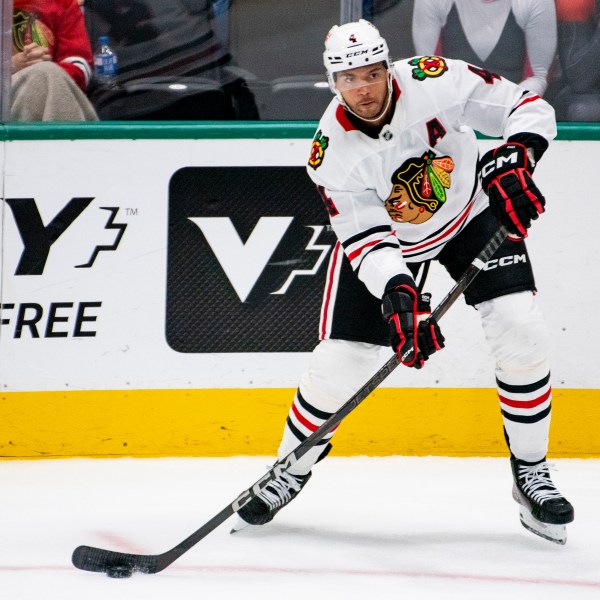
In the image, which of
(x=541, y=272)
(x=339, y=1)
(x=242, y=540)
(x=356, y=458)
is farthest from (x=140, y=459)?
(x=339, y=1)

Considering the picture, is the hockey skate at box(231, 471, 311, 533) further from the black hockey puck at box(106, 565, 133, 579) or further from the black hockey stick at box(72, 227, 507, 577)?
the black hockey puck at box(106, 565, 133, 579)

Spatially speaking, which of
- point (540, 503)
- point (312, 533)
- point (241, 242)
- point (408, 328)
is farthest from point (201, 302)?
point (540, 503)

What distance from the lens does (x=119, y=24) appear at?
3.43 meters

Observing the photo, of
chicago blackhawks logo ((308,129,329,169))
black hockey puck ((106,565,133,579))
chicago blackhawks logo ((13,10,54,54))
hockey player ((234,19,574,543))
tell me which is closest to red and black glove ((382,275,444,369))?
hockey player ((234,19,574,543))

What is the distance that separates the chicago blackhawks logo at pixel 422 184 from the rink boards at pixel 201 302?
0.88 metres

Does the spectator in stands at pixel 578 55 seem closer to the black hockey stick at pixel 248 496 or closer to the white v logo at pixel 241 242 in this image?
the white v logo at pixel 241 242

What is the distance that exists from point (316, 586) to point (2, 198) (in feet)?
5.62

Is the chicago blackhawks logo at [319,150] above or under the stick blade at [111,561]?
above

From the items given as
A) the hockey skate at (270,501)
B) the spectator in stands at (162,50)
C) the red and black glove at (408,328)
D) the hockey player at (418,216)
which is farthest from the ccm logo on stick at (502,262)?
the spectator in stands at (162,50)

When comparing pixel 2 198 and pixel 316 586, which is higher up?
pixel 2 198

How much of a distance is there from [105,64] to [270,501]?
163 centimetres

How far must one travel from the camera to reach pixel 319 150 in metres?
2.41

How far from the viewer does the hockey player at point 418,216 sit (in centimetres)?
229

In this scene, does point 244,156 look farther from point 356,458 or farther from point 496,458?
point 496,458
